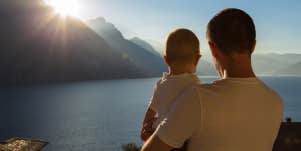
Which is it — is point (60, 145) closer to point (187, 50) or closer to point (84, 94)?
point (187, 50)

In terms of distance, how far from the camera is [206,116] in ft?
4.49

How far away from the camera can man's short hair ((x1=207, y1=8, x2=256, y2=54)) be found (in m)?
1.43

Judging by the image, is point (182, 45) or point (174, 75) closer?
point (182, 45)

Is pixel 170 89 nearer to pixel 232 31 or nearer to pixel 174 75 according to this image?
pixel 174 75

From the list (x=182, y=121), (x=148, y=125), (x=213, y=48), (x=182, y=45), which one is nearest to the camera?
(x=182, y=121)

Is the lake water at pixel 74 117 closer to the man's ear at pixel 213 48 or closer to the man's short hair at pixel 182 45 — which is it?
the man's short hair at pixel 182 45

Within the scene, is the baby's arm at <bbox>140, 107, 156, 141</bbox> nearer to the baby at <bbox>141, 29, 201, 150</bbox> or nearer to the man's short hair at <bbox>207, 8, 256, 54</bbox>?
the baby at <bbox>141, 29, 201, 150</bbox>

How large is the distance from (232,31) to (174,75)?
0.59m

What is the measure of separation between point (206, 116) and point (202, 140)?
11 cm

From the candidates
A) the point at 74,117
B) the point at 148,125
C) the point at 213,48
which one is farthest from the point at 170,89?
the point at 74,117

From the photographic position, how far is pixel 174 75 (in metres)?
1.97

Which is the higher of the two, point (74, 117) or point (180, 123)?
point (180, 123)

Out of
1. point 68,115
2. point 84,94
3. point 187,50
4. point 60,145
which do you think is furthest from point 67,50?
point 187,50

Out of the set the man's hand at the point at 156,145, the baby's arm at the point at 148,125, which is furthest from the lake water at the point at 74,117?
the man's hand at the point at 156,145
